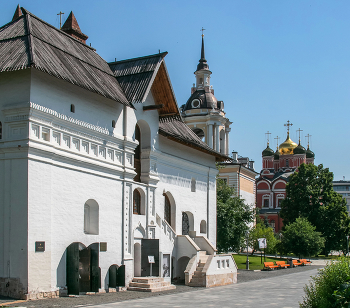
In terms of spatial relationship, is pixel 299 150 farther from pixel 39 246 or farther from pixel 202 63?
pixel 39 246

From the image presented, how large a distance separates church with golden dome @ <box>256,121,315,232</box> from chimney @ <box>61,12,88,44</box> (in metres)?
65.9

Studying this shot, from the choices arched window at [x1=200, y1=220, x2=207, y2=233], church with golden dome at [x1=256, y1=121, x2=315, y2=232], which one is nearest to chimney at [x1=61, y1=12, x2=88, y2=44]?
arched window at [x1=200, y1=220, x2=207, y2=233]

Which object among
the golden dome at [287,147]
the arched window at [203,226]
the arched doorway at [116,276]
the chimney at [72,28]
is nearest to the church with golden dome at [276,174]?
the golden dome at [287,147]

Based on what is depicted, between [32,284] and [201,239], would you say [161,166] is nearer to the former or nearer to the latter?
[201,239]

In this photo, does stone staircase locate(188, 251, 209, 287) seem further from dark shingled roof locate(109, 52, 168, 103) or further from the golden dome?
the golden dome

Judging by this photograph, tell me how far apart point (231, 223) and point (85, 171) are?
18187mm

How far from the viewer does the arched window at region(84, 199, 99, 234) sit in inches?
739

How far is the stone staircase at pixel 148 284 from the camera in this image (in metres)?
19.5

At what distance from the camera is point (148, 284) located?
19.6m

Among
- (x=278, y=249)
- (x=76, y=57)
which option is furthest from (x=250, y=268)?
(x=76, y=57)

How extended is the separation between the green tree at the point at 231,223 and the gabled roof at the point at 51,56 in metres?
15.9

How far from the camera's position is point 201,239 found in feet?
85.7

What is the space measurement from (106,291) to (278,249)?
31.4m

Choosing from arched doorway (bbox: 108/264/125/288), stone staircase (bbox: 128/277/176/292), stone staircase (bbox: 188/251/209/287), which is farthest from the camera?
stone staircase (bbox: 188/251/209/287)
